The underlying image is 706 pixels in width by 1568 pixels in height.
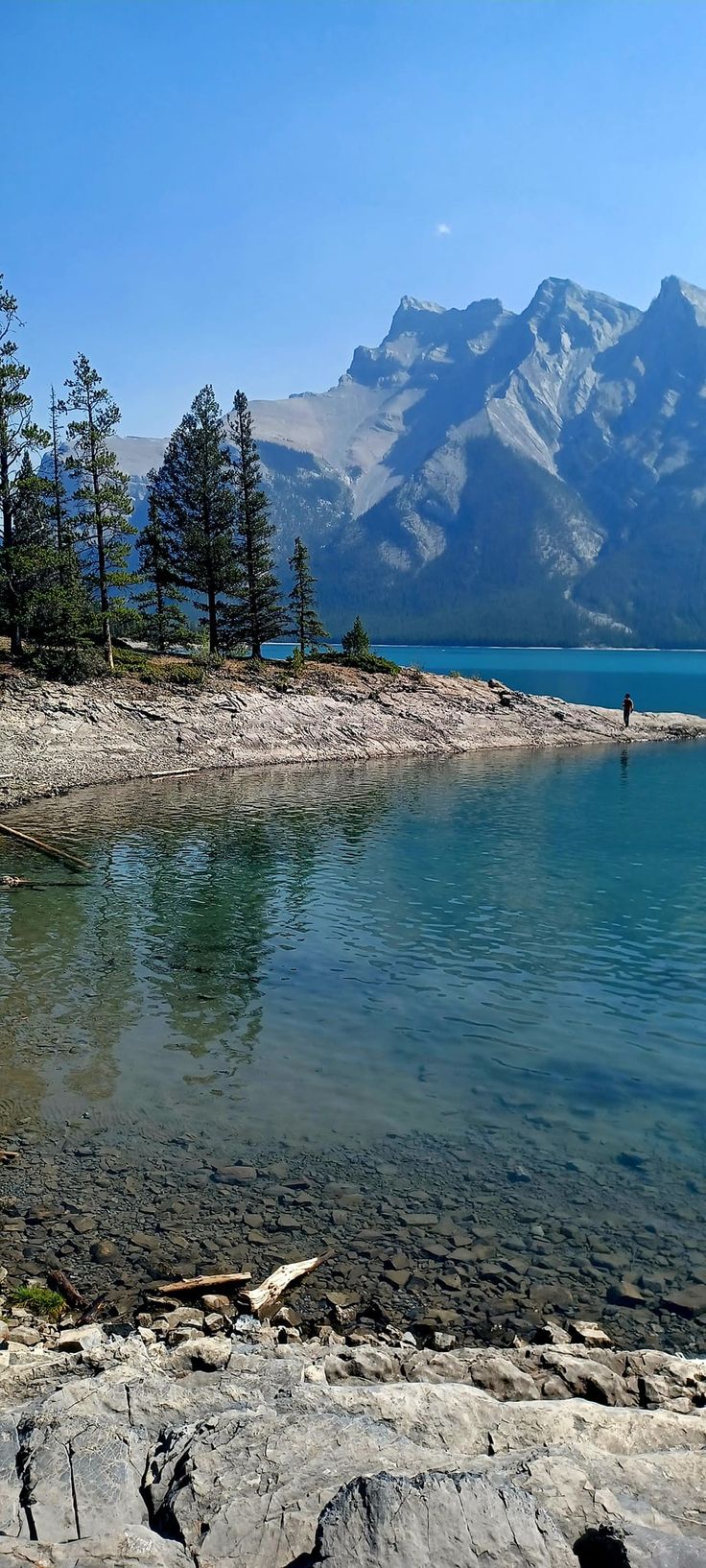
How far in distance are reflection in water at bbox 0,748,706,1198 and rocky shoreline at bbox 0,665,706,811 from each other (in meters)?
9.89

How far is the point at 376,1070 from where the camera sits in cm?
1623

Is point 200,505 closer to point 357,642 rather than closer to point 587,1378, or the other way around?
point 357,642

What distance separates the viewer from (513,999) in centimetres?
1978

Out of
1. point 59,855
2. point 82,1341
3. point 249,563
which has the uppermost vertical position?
point 249,563

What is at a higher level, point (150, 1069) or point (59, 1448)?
point (59, 1448)

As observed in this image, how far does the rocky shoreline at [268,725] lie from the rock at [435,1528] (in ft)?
128

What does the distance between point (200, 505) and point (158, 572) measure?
6.05 m

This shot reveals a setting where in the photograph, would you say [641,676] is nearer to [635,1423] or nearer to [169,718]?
[169,718]

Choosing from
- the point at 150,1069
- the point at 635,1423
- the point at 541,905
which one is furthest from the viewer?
the point at 541,905

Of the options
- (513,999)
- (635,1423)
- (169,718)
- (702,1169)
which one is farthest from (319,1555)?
(169,718)

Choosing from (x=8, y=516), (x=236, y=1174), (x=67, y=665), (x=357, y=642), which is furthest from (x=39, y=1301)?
(x=357, y=642)

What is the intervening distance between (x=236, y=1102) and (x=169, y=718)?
43.5 meters

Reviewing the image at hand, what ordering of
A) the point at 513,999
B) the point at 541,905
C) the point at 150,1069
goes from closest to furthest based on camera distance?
1. the point at 150,1069
2. the point at 513,999
3. the point at 541,905

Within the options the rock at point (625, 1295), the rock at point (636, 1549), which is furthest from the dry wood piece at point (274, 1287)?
the rock at point (636, 1549)
